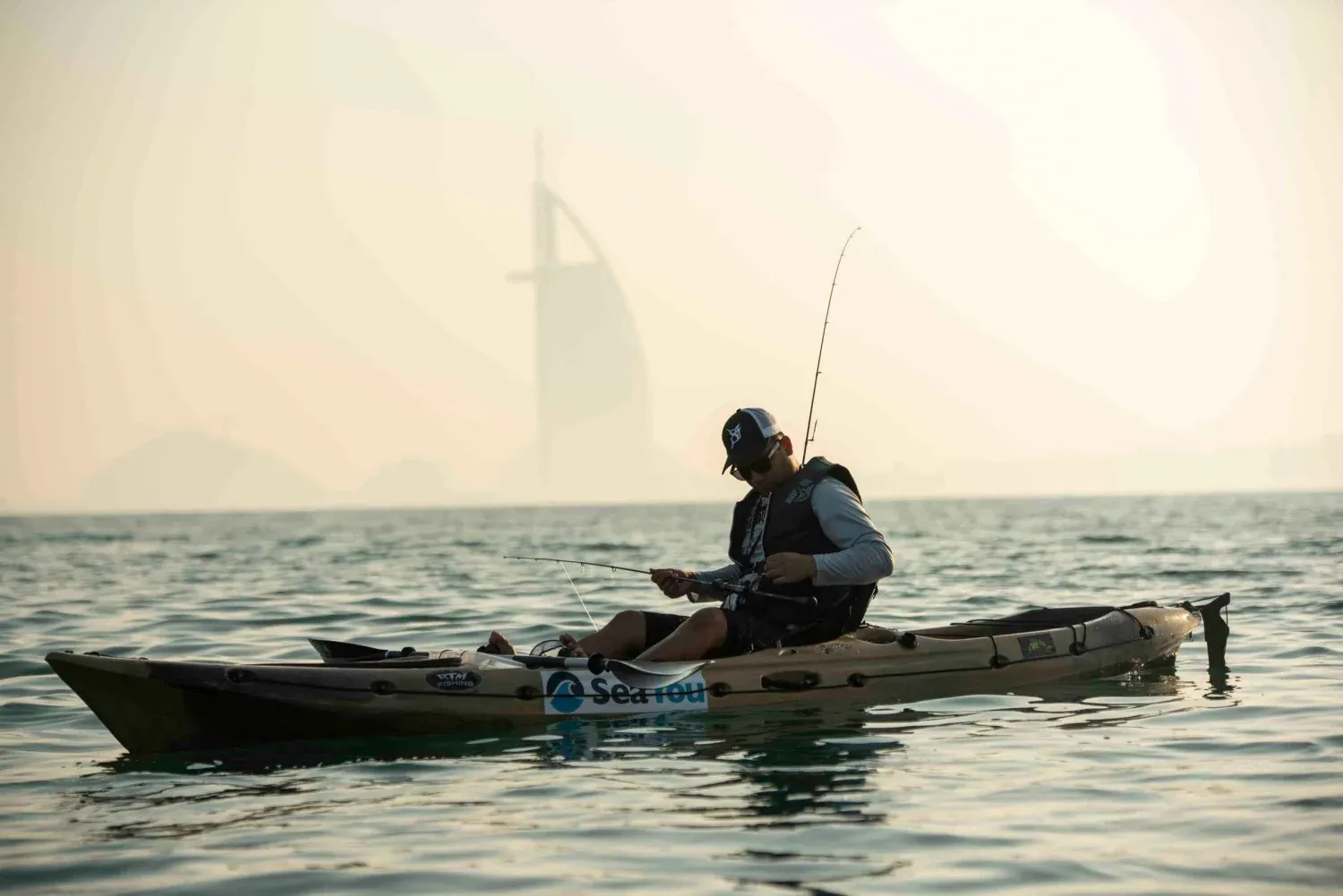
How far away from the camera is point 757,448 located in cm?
820

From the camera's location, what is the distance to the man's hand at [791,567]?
8047 millimetres

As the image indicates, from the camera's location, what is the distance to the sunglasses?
8250 mm

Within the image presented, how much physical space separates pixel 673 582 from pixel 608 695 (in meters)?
0.74

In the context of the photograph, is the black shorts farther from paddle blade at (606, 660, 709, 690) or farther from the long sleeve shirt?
the long sleeve shirt

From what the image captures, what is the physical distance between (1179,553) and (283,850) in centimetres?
2529

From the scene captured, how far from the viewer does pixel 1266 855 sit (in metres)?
5.45

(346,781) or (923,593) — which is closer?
(346,781)

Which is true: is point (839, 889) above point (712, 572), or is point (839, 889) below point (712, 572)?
below

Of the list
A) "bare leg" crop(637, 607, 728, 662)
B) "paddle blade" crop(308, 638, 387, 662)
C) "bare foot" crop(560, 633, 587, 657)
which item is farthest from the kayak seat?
"paddle blade" crop(308, 638, 387, 662)

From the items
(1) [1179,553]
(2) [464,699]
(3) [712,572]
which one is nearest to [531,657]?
(2) [464,699]

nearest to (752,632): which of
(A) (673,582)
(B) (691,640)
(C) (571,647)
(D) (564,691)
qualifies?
(B) (691,640)

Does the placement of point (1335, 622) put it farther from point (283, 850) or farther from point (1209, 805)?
point (283, 850)

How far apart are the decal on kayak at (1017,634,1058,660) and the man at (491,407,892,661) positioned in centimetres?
135

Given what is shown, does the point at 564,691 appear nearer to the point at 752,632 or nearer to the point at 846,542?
the point at 752,632
